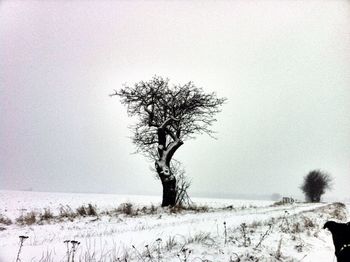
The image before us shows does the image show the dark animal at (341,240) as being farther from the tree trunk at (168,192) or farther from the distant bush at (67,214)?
the tree trunk at (168,192)

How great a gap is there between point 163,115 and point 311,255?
47.0 feet

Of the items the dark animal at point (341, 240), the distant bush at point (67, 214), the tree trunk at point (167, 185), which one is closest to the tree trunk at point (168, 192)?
the tree trunk at point (167, 185)

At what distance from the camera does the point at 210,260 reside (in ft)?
18.0

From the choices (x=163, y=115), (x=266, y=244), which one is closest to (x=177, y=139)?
(x=163, y=115)

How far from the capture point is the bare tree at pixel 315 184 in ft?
242

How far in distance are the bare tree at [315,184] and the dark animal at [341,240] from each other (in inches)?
2957

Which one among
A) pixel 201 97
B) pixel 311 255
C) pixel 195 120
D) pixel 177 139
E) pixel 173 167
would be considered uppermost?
pixel 201 97

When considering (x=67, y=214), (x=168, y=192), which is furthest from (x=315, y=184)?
(x=67, y=214)

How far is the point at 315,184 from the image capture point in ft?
242

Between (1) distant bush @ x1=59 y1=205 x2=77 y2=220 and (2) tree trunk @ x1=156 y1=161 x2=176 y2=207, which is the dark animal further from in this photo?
(2) tree trunk @ x1=156 y1=161 x2=176 y2=207

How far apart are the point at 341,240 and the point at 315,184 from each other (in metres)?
75.6

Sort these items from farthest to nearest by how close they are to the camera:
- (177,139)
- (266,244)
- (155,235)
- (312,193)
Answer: (312,193)
(177,139)
(155,235)
(266,244)

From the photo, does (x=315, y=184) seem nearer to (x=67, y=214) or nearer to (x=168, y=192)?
(x=168, y=192)

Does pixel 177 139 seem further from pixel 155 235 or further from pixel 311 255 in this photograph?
pixel 311 255
